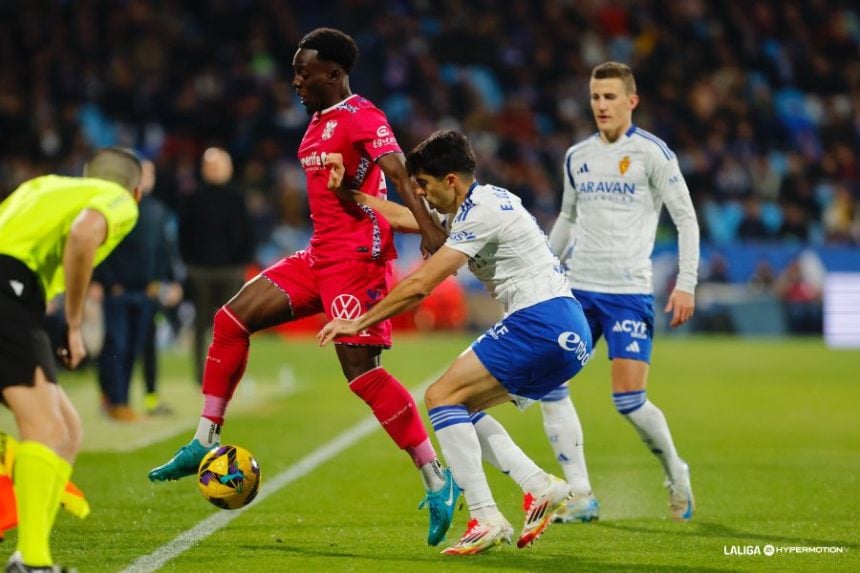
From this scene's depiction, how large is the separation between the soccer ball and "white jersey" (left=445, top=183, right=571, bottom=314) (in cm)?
157

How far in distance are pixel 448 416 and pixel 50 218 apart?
2.13m

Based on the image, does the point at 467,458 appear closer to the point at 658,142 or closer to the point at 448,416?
the point at 448,416

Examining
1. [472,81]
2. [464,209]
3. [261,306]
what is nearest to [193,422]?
[261,306]

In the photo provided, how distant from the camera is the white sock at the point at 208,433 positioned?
25.2 ft

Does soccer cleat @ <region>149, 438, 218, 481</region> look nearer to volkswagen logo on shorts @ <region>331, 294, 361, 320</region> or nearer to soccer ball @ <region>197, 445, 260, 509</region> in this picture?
soccer ball @ <region>197, 445, 260, 509</region>

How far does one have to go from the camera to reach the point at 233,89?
27828mm

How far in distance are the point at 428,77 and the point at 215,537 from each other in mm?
22564

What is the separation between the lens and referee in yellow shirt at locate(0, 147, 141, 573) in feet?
18.1

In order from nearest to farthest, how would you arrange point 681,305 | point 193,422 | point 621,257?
point 681,305 < point 621,257 < point 193,422

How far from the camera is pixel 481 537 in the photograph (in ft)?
22.0

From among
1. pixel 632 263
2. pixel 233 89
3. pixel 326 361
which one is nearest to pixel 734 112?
pixel 233 89

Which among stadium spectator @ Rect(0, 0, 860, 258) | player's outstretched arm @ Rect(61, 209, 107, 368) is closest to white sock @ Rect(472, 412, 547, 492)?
player's outstretched arm @ Rect(61, 209, 107, 368)

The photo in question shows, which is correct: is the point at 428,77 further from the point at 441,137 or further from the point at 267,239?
the point at 441,137

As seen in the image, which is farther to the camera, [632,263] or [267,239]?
[267,239]
